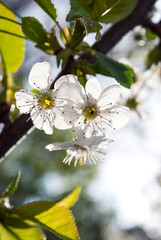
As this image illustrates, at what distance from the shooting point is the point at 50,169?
413 centimetres

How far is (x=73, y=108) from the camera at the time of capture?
24.3 inches

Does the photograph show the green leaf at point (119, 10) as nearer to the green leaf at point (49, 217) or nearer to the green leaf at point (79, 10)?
the green leaf at point (79, 10)

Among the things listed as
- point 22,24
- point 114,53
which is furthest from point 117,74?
point 114,53

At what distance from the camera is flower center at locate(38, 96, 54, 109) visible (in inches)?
25.2

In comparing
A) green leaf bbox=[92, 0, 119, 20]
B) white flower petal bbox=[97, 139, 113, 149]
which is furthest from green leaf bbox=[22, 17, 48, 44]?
white flower petal bbox=[97, 139, 113, 149]

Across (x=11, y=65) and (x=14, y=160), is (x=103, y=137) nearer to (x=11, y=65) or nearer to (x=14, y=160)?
(x=11, y=65)

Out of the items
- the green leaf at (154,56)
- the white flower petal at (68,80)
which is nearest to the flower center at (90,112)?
the white flower petal at (68,80)

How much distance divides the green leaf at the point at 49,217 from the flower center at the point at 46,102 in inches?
8.5

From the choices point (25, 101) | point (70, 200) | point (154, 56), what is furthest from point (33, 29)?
point (154, 56)

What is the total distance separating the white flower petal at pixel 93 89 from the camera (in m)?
0.62

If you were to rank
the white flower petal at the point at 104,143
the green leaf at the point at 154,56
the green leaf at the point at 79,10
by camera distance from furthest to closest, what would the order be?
the green leaf at the point at 154,56
the white flower petal at the point at 104,143
the green leaf at the point at 79,10

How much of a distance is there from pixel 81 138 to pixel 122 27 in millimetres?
403

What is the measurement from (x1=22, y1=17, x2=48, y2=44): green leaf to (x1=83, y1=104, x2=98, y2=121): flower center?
0.19 meters

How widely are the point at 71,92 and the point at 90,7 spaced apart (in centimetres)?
18
